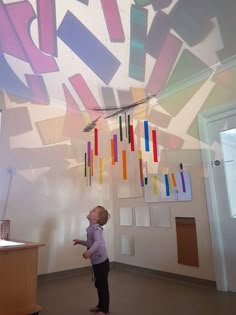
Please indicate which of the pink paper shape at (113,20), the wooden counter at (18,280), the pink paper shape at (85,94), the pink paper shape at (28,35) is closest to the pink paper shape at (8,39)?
the pink paper shape at (28,35)

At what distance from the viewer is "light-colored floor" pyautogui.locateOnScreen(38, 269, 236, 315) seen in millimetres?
2238

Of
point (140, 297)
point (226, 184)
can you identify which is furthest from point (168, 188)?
point (140, 297)

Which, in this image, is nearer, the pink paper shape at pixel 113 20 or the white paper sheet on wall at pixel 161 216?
the pink paper shape at pixel 113 20

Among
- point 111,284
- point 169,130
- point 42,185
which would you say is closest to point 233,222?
point 169,130

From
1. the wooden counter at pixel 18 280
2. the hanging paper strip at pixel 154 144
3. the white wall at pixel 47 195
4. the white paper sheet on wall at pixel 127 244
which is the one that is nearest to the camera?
the wooden counter at pixel 18 280

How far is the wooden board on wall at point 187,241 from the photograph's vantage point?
2.94 metres

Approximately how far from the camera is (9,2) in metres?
1.94

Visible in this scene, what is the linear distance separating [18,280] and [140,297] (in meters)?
1.25

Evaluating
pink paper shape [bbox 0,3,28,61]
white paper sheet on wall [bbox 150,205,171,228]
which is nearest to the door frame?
white paper sheet on wall [bbox 150,205,171,228]

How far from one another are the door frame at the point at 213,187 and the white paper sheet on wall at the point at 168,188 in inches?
10.5

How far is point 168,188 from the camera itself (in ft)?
10.9

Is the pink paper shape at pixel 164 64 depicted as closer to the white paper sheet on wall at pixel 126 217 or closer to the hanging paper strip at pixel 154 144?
the hanging paper strip at pixel 154 144

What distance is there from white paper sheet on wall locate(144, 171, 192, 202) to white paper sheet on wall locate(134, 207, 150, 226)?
0.16 meters

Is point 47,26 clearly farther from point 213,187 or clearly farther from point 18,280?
point 213,187
